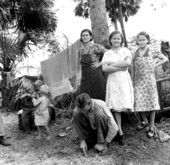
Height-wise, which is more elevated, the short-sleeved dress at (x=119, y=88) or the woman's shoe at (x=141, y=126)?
the short-sleeved dress at (x=119, y=88)

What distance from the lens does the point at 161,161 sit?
3.00 metres

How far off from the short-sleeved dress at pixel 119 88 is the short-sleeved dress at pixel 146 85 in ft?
0.52

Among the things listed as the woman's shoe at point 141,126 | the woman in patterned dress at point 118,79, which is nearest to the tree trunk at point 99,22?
the woman in patterned dress at point 118,79

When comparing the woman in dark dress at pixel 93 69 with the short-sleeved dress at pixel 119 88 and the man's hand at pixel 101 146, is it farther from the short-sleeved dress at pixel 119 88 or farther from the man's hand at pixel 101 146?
the man's hand at pixel 101 146

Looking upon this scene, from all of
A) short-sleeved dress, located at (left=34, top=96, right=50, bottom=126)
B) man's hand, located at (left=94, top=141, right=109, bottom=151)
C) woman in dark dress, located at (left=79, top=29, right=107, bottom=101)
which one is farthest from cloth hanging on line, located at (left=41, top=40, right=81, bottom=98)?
man's hand, located at (left=94, top=141, right=109, bottom=151)

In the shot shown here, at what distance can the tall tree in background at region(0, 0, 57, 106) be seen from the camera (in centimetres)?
786

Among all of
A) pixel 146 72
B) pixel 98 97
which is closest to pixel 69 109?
pixel 98 97

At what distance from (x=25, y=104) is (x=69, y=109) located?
0.91 meters

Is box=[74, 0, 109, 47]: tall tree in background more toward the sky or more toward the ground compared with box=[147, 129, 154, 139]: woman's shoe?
more toward the sky

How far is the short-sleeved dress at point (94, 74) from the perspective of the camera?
3.60 metres

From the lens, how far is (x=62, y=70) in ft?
14.5

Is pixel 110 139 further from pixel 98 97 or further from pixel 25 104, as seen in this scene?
pixel 25 104

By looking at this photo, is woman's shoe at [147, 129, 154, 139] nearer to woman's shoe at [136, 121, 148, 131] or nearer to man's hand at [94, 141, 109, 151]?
woman's shoe at [136, 121, 148, 131]

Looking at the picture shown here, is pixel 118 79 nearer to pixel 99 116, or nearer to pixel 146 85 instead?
pixel 146 85
